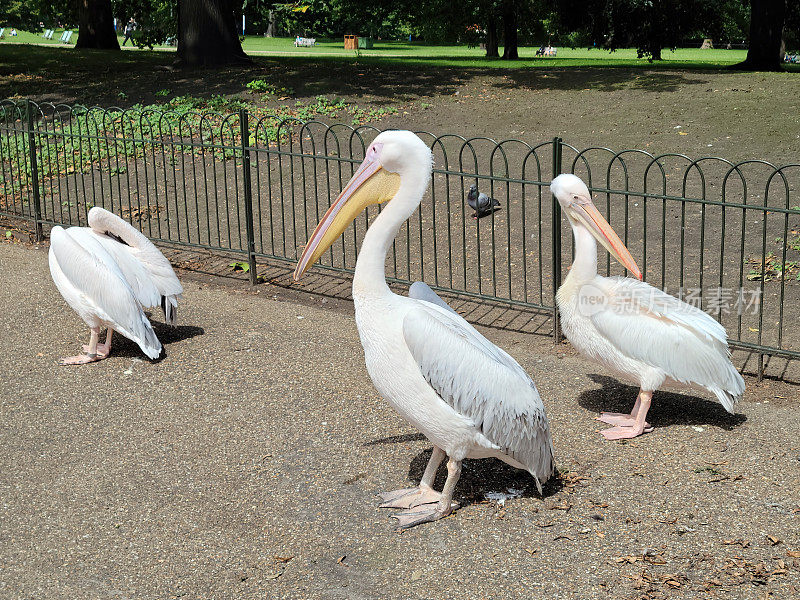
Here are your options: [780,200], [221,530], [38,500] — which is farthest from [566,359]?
[780,200]

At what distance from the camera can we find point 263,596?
396 centimetres

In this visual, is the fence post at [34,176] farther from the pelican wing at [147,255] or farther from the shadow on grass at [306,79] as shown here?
the shadow on grass at [306,79]

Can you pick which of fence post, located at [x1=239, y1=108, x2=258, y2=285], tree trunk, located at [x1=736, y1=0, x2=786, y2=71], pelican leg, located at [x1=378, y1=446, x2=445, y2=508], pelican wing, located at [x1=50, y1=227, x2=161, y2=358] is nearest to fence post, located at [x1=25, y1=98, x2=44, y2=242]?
fence post, located at [x1=239, y1=108, x2=258, y2=285]

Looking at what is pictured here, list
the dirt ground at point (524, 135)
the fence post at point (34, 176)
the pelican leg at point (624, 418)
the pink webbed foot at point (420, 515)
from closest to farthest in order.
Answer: the pink webbed foot at point (420, 515), the pelican leg at point (624, 418), the dirt ground at point (524, 135), the fence post at point (34, 176)

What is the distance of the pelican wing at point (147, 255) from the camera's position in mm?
→ 7109

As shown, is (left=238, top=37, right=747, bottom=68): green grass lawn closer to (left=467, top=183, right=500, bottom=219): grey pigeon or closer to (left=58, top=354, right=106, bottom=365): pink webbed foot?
(left=467, top=183, right=500, bottom=219): grey pigeon

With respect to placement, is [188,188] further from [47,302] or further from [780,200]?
[780,200]

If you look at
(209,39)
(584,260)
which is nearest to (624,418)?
(584,260)

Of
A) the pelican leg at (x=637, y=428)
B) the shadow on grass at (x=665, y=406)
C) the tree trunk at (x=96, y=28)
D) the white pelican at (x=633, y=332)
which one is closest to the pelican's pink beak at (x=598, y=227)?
the white pelican at (x=633, y=332)

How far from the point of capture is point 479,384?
4387mm

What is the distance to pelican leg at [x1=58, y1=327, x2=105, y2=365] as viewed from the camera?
684cm

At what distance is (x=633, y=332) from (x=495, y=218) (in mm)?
5108

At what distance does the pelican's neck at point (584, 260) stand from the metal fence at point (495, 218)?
1057mm

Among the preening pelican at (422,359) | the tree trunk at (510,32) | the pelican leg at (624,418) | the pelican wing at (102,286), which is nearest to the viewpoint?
the preening pelican at (422,359)
